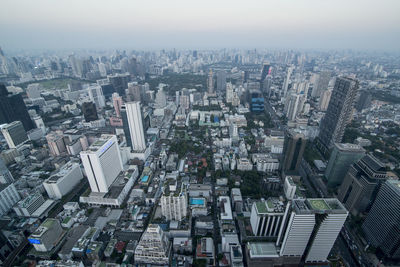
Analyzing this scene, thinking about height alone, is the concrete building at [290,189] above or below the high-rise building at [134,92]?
below

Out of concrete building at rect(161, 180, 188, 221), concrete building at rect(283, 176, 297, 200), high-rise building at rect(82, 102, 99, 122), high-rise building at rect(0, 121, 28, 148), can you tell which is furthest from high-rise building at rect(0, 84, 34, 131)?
concrete building at rect(283, 176, 297, 200)

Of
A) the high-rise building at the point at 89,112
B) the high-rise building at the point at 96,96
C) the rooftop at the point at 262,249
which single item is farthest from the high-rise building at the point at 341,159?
the high-rise building at the point at 96,96

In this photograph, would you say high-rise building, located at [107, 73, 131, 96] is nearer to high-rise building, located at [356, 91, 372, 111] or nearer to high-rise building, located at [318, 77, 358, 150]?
high-rise building, located at [318, 77, 358, 150]

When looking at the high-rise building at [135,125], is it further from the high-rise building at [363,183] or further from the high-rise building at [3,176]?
the high-rise building at [363,183]

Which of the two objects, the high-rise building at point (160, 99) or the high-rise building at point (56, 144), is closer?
the high-rise building at point (56, 144)

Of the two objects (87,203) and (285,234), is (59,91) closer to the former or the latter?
(87,203)
